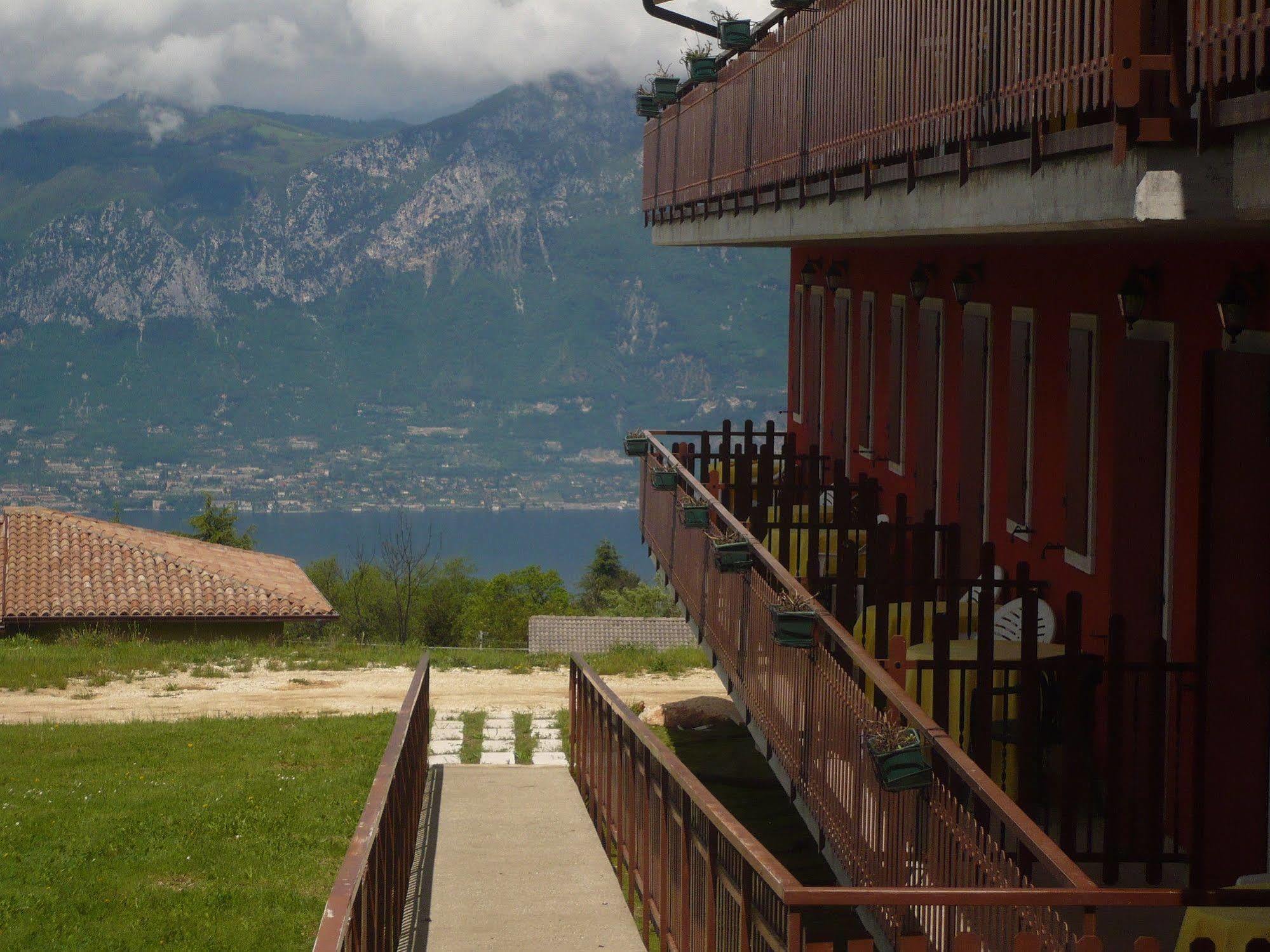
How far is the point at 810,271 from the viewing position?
60.4 feet

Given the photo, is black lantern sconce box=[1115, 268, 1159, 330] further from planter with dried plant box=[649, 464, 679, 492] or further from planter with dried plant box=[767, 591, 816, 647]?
planter with dried plant box=[649, 464, 679, 492]

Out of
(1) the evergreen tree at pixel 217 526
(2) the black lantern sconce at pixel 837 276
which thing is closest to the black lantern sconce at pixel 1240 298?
(2) the black lantern sconce at pixel 837 276

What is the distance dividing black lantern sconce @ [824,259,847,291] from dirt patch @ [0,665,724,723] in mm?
8515

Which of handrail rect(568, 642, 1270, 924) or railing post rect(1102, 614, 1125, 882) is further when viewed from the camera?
railing post rect(1102, 614, 1125, 882)

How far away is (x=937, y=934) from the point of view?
5.25 meters

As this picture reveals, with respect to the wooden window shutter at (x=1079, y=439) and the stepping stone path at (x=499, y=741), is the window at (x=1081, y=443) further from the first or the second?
the stepping stone path at (x=499, y=741)

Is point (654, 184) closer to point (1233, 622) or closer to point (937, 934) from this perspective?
point (1233, 622)

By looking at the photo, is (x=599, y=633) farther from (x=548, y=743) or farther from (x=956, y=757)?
(x=956, y=757)

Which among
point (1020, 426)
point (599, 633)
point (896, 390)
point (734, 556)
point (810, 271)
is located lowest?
point (599, 633)

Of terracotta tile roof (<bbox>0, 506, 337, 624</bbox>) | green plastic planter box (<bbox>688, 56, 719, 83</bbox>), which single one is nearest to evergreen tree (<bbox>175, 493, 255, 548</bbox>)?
terracotta tile roof (<bbox>0, 506, 337, 624</bbox>)

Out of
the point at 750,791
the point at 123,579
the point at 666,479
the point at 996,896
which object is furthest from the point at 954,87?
the point at 123,579

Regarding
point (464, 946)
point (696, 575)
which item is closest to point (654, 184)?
point (696, 575)

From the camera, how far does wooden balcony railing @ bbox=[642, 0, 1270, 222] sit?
528 centimetres

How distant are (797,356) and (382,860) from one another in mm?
13582
